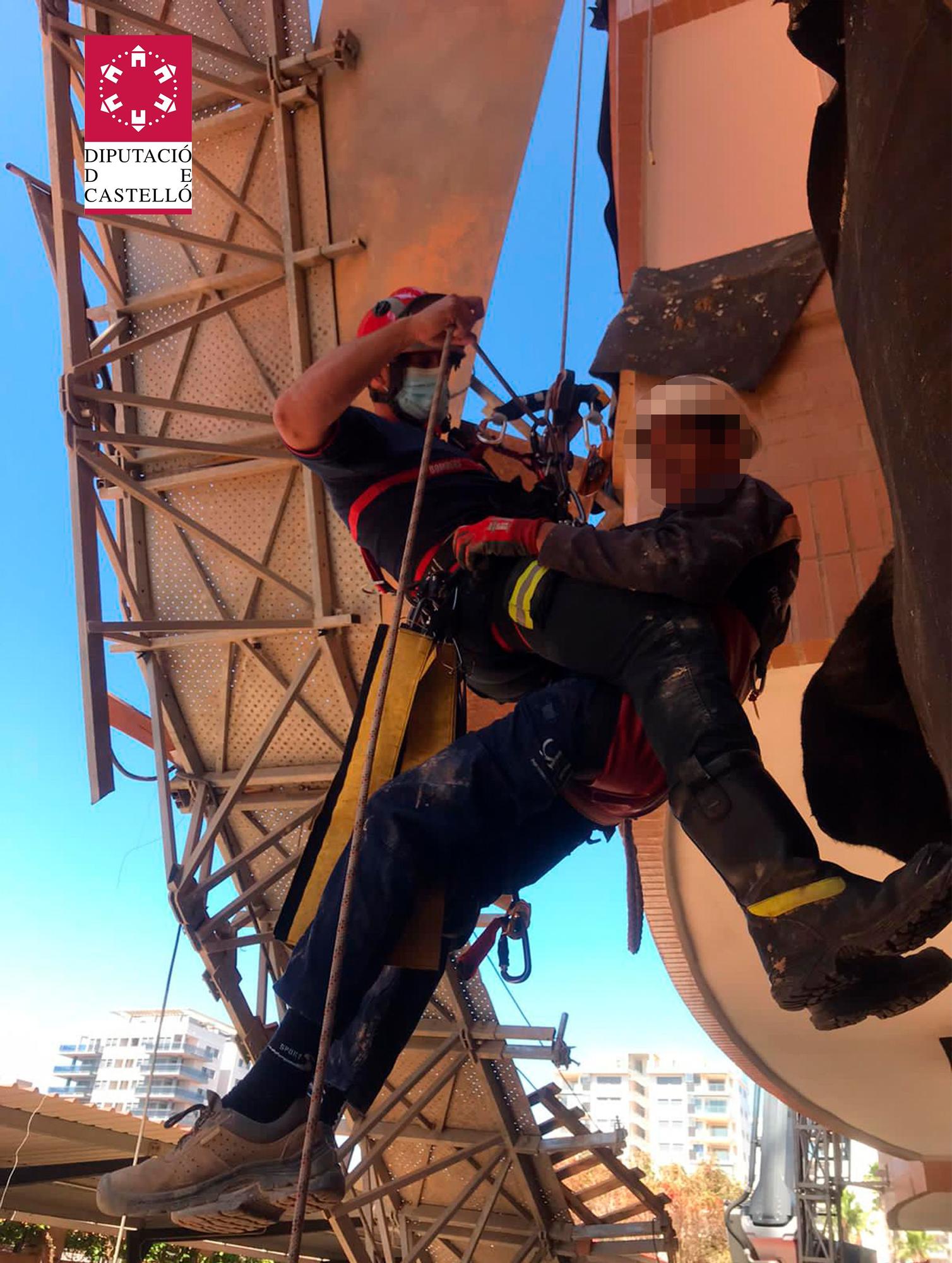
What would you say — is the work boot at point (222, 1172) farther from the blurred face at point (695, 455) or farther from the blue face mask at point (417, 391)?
the blue face mask at point (417, 391)

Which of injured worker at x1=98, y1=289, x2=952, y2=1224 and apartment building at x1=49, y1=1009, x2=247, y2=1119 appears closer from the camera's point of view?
injured worker at x1=98, y1=289, x2=952, y2=1224

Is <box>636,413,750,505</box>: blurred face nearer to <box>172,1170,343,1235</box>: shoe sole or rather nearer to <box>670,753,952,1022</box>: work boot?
<box>670,753,952,1022</box>: work boot

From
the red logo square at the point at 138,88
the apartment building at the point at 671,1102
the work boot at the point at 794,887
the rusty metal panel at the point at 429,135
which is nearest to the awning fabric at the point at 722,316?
the work boot at the point at 794,887

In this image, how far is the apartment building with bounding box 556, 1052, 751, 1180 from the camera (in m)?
84.4

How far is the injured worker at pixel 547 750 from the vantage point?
1.95 m

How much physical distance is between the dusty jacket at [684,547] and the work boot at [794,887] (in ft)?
1.33

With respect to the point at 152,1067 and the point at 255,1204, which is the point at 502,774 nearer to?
the point at 255,1204

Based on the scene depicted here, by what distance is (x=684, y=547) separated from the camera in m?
2.15

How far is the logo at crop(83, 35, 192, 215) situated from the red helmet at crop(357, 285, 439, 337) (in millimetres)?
5486

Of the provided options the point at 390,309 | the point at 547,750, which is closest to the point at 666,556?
the point at 547,750

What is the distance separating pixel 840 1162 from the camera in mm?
19766

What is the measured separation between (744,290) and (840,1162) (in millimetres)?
20609

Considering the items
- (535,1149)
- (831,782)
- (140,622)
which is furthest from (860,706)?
(535,1149)

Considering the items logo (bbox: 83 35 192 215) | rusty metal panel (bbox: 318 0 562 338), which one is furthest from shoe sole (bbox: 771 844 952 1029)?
logo (bbox: 83 35 192 215)
